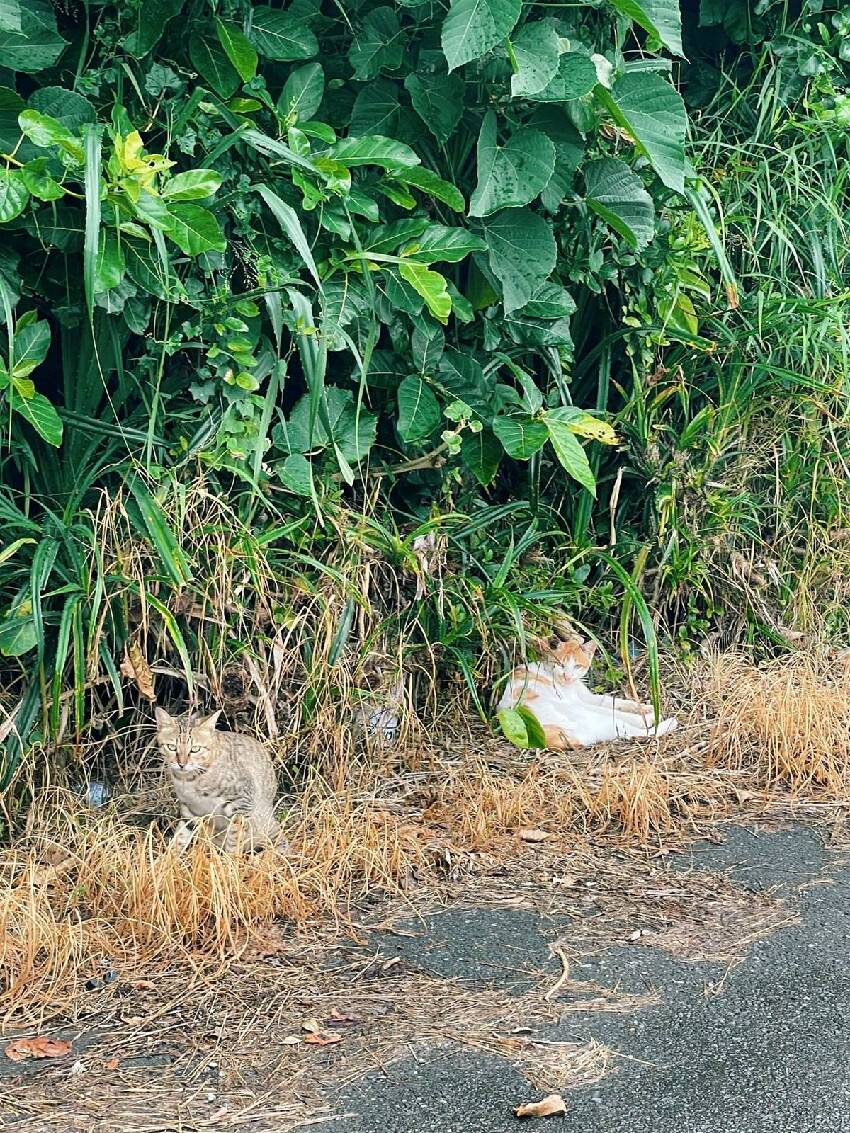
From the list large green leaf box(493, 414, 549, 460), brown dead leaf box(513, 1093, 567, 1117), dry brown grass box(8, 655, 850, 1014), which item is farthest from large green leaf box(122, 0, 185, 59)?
brown dead leaf box(513, 1093, 567, 1117)

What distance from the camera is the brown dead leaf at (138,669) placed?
344cm

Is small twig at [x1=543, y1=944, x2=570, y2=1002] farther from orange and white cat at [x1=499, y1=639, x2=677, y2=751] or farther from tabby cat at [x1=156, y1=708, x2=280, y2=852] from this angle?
orange and white cat at [x1=499, y1=639, x2=677, y2=751]

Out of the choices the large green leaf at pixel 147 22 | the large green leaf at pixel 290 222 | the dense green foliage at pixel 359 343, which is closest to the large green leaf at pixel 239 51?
the dense green foliage at pixel 359 343

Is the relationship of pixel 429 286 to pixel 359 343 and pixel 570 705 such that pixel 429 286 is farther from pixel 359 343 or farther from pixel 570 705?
pixel 570 705

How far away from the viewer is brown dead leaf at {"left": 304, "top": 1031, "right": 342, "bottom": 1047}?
263cm

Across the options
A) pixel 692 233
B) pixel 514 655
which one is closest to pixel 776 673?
pixel 514 655

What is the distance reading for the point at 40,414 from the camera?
3.27m

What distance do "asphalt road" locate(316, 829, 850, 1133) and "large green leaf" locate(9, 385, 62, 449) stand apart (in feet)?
4.94

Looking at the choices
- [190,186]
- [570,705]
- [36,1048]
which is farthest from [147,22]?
[36,1048]

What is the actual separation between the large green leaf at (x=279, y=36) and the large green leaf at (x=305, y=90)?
0.05 m

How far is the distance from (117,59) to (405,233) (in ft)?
2.92

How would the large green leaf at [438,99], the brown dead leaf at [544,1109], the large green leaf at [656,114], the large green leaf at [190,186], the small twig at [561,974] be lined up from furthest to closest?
the large green leaf at [656,114] → the large green leaf at [438,99] → the large green leaf at [190,186] → the small twig at [561,974] → the brown dead leaf at [544,1109]

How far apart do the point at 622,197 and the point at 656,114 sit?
0.91 feet

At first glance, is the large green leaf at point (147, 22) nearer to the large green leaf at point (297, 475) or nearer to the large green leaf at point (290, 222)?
the large green leaf at point (290, 222)
